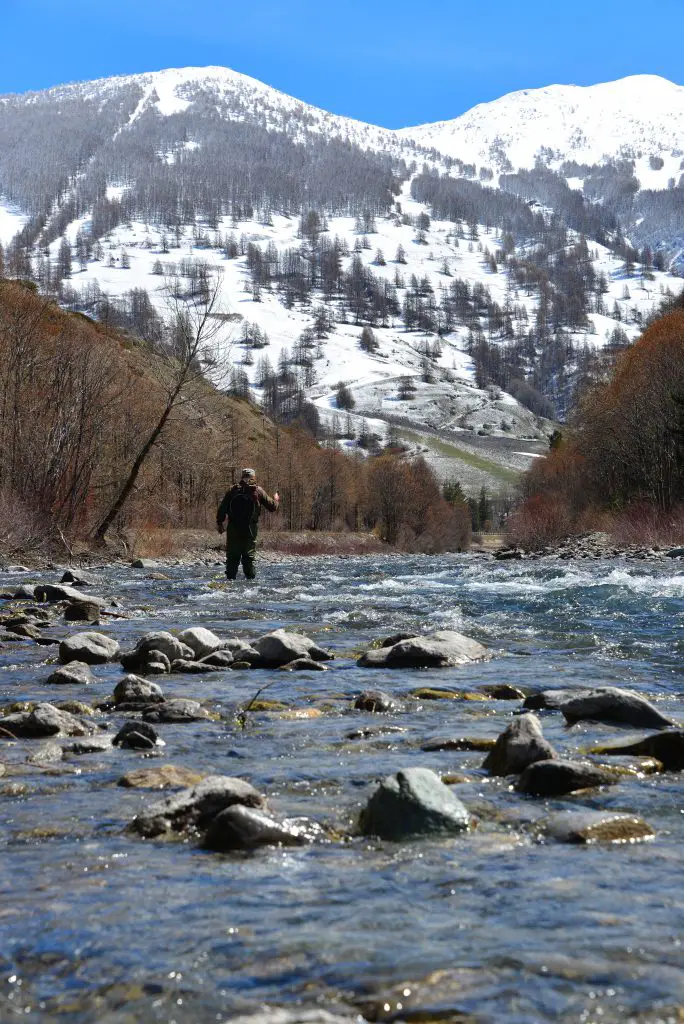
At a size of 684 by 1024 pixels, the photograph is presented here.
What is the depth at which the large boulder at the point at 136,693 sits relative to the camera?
25.6 ft

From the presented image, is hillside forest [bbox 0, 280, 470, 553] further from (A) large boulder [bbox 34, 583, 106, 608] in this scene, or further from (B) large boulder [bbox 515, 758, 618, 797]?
(B) large boulder [bbox 515, 758, 618, 797]

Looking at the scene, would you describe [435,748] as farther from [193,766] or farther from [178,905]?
[178,905]

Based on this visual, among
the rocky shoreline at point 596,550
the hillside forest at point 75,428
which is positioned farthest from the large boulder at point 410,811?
the rocky shoreline at point 596,550

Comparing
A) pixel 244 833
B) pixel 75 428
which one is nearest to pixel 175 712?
pixel 244 833

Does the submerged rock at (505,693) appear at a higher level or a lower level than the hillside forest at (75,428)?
lower

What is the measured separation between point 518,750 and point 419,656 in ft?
15.2

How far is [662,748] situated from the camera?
6.04m

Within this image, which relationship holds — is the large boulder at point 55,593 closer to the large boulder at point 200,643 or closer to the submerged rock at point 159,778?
the large boulder at point 200,643

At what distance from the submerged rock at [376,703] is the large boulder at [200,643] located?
314 centimetres

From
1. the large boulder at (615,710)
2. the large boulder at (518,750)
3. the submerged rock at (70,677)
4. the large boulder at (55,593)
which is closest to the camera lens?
the large boulder at (518,750)

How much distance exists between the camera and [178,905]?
12.3ft

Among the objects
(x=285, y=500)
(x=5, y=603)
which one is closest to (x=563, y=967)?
(x=5, y=603)

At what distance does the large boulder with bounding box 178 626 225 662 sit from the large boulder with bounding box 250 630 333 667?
1.42 ft

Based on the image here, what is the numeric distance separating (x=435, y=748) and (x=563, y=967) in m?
3.24
